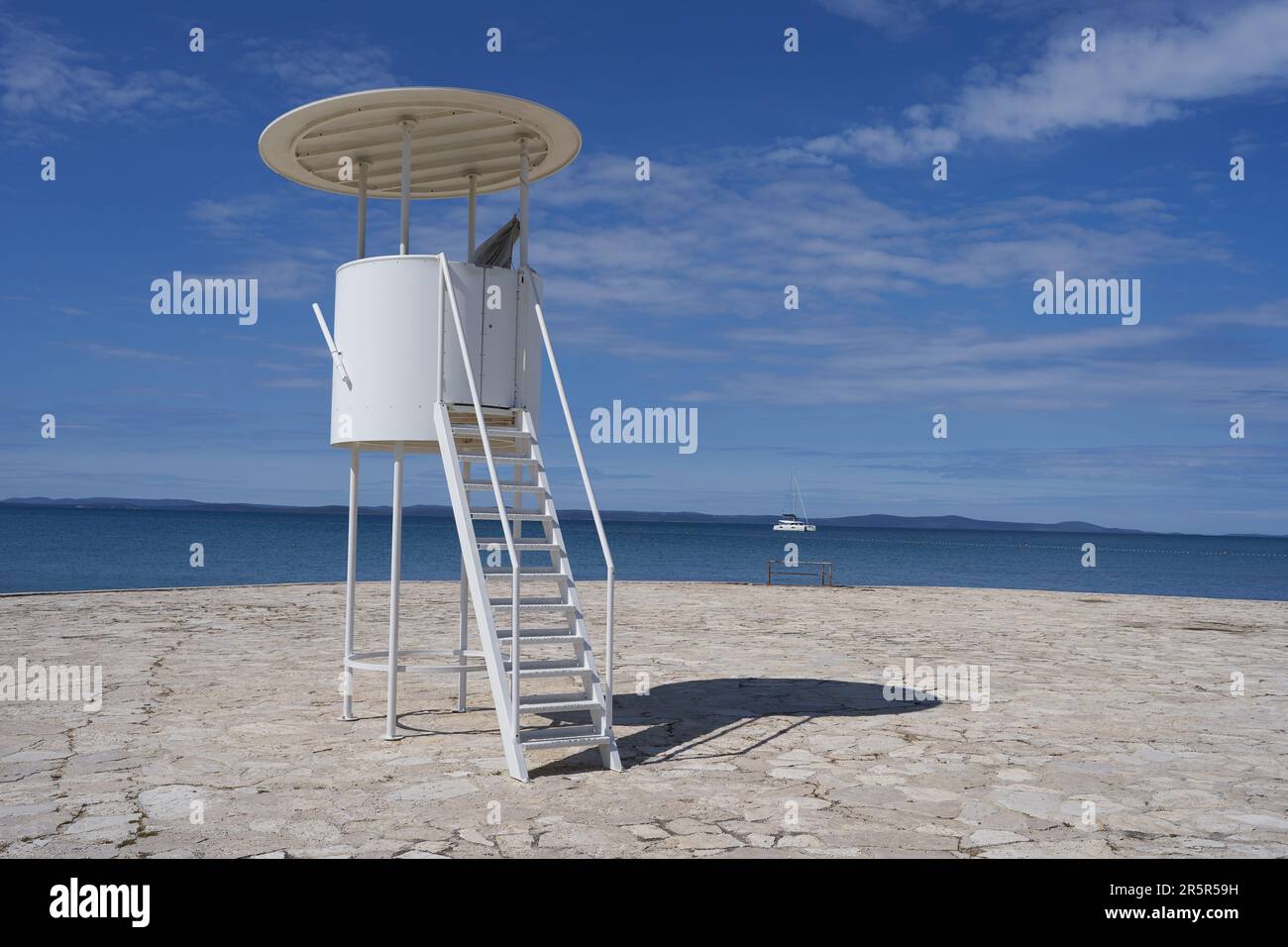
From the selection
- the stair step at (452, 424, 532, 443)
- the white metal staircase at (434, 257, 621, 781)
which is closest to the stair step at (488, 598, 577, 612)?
the white metal staircase at (434, 257, 621, 781)

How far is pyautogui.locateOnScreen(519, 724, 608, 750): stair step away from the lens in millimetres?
7484

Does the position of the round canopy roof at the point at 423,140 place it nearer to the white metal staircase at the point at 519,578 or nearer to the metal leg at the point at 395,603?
the white metal staircase at the point at 519,578

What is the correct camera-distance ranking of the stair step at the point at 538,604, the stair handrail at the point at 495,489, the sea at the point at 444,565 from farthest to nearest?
the sea at the point at 444,565
the stair step at the point at 538,604
the stair handrail at the point at 495,489

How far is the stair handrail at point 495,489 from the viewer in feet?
24.3

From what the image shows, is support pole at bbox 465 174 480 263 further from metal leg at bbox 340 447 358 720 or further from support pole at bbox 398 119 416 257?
metal leg at bbox 340 447 358 720

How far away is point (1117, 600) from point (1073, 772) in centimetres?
1765

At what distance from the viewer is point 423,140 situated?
956 cm

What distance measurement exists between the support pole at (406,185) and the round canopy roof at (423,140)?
0.09 m

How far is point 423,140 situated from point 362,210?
101 cm

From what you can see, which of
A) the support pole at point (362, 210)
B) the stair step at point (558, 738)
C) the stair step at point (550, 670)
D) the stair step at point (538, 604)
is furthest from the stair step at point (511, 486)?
the support pole at point (362, 210)

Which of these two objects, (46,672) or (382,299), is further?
(46,672)
